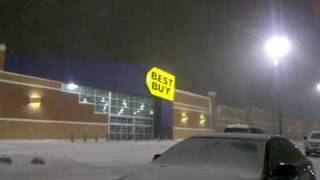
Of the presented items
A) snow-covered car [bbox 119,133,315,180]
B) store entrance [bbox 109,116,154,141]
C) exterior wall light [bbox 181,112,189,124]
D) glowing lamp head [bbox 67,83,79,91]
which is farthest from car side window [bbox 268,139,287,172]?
exterior wall light [bbox 181,112,189,124]

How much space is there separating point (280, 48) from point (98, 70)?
87.0ft

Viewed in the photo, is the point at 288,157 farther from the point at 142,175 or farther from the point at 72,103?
the point at 72,103

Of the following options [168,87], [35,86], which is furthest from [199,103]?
[35,86]

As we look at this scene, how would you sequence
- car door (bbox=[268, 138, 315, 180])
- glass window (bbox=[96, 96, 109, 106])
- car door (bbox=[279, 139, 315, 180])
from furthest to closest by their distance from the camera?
glass window (bbox=[96, 96, 109, 106]) < car door (bbox=[279, 139, 315, 180]) < car door (bbox=[268, 138, 315, 180])

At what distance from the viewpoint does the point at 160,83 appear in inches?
1950

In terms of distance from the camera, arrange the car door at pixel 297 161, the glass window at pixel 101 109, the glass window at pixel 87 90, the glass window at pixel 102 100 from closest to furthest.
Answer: the car door at pixel 297 161 < the glass window at pixel 87 90 < the glass window at pixel 101 109 < the glass window at pixel 102 100

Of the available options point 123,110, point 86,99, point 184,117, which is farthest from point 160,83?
point 184,117

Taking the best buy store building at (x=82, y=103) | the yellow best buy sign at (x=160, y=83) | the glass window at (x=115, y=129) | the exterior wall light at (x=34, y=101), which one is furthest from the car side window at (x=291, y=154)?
the glass window at (x=115, y=129)

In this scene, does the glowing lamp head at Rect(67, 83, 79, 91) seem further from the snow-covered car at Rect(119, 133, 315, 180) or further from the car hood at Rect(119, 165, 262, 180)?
the car hood at Rect(119, 165, 262, 180)

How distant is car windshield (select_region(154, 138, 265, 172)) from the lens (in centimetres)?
602

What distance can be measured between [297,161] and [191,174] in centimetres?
235

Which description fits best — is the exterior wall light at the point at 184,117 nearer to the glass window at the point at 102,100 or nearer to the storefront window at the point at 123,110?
the storefront window at the point at 123,110

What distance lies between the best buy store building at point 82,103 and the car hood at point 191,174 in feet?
120

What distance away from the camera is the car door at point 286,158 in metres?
6.34
